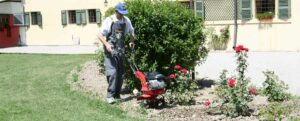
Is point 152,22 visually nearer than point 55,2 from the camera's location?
Yes

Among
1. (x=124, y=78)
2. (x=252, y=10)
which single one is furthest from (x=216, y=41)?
(x=124, y=78)

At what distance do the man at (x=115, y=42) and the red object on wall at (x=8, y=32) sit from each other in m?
25.0

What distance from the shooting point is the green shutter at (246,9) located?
71.4 feet

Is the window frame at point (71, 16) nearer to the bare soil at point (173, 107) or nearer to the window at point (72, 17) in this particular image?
the window at point (72, 17)

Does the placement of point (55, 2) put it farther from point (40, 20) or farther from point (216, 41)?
point (216, 41)

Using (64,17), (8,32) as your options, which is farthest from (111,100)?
(8,32)

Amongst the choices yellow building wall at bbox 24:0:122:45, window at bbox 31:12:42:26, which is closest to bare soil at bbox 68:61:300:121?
Result: yellow building wall at bbox 24:0:122:45

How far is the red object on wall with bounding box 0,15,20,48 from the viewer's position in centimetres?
3189

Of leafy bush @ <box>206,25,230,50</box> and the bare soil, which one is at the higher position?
leafy bush @ <box>206,25,230,50</box>

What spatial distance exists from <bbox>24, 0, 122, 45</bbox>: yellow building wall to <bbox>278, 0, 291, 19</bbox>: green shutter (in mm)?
10011

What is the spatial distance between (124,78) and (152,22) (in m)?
1.20

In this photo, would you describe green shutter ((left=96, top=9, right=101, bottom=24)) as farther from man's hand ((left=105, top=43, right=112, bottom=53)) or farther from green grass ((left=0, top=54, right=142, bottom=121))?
man's hand ((left=105, top=43, right=112, bottom=53))

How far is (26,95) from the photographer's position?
931 centimetres

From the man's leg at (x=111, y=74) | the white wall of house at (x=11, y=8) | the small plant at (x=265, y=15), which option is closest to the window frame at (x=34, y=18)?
the white wall of house at (x=11, y=8)
